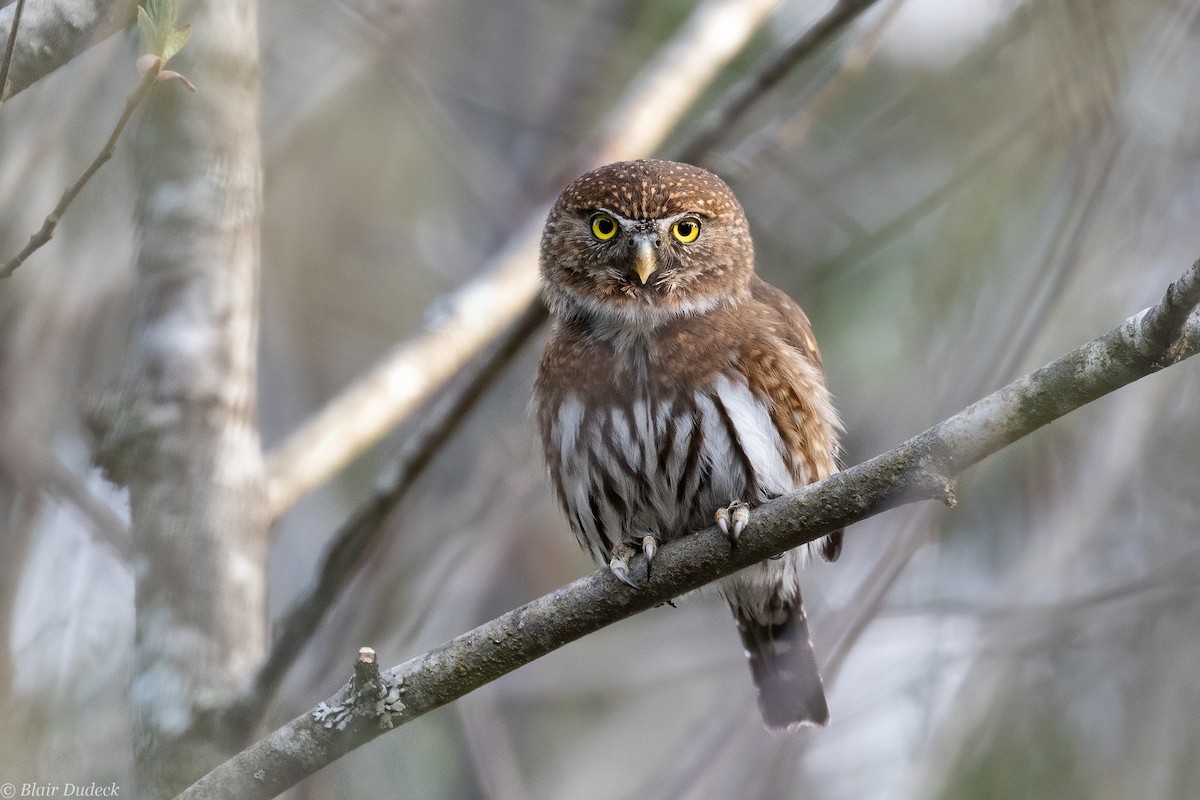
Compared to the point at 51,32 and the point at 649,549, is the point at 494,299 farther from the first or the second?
the point at 51,32

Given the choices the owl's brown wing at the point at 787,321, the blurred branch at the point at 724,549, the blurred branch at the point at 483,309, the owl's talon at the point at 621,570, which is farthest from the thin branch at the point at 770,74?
the owl's talon at the point at 621,570

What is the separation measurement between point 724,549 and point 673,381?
1042 mm

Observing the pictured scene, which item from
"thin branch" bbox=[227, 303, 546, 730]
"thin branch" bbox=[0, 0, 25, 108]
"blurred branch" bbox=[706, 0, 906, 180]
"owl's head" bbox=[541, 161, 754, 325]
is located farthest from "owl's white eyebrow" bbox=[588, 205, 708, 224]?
"thin branch" bbox=[0, 0, 25, 108]

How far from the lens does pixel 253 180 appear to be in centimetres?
492

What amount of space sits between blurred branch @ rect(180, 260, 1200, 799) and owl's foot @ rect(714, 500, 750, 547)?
3 centimetres

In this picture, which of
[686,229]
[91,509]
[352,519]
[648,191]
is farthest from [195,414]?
[686,229]

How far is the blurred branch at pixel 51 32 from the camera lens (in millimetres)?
2916

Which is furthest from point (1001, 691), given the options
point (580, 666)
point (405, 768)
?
point (405, 768)

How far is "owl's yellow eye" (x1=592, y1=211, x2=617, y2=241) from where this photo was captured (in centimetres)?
503

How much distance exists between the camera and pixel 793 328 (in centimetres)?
489

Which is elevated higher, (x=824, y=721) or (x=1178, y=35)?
(x=1178, y=35)

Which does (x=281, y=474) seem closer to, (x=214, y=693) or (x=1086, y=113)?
(x=214, y=693)

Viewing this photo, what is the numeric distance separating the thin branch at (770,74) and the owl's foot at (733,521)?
173 centimetres

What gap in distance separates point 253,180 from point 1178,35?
12.8 ft
